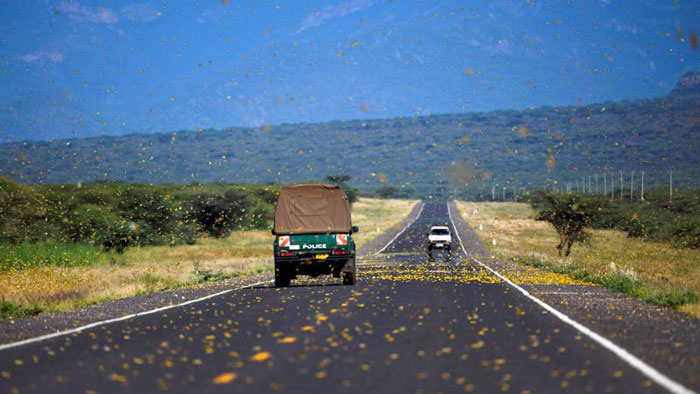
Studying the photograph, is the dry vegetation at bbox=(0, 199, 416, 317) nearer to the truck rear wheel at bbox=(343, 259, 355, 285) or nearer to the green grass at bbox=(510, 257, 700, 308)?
the truck rear wheel at bbox=(343, 259, 355, 285)

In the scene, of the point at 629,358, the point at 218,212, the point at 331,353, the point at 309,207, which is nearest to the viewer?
the point at 629,358

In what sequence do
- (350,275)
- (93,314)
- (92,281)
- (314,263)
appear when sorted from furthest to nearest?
(92,281)
(350,275)
(314,263)
(93,314)

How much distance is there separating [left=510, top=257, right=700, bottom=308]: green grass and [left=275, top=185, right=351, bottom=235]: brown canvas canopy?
745 centimetres

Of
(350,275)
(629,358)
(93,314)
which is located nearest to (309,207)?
(350,275)

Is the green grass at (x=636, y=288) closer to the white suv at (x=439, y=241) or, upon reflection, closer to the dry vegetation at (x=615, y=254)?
the dry vegetation at (x=615, y=254)

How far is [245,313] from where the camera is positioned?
16.0 metres

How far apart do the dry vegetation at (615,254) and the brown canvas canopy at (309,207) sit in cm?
804

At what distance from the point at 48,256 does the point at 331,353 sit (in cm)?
2765

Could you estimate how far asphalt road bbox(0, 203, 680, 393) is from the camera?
8695 mm

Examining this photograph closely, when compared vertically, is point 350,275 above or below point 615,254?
above

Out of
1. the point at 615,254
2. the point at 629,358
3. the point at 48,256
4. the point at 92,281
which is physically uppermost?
the point at 629,358

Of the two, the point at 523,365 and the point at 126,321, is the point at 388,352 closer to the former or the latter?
the point at 523,365

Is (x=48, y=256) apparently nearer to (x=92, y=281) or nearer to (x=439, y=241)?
(x=92, y=281)

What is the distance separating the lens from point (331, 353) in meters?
10.7
